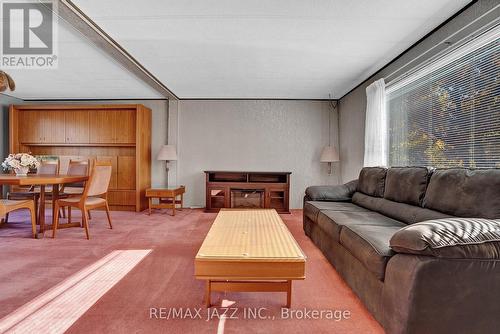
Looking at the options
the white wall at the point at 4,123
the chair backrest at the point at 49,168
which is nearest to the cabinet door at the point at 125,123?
the chair backrest at the point at 49,168

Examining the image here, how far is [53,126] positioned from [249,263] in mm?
5880

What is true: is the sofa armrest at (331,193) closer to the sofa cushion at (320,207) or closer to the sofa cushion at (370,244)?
the sofa cushion at (320,207)

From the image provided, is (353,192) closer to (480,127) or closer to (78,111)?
(480,127)

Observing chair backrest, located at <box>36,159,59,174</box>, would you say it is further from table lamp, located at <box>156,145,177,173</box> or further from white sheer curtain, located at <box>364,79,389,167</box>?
white sheer curtain, located at <box>364,79,389,167</box>

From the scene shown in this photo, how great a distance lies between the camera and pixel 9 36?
3.04 meters

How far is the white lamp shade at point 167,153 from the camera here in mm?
5492

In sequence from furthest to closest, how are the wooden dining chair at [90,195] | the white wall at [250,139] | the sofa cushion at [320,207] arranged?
the white wall at [250,139], the wooden dining chair at [90,195], the sofa cushion at [320,207]

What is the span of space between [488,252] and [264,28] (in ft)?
8.59

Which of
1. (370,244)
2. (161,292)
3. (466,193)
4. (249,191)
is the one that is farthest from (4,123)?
(466,193)

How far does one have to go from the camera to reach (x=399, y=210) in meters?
2.52

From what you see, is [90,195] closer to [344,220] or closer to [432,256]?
[344,220]

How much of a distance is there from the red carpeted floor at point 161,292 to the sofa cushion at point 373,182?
3.17 ft

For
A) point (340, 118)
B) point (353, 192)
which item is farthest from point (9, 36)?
point (340, 118)

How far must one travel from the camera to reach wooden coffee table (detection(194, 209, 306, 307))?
162cm
